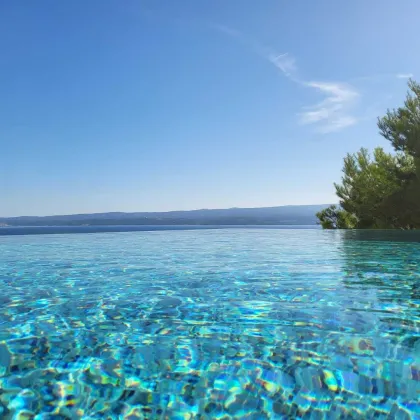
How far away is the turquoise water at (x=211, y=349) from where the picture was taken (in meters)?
1.56

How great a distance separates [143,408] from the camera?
1.53m

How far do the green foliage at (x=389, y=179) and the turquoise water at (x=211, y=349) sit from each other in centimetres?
1264

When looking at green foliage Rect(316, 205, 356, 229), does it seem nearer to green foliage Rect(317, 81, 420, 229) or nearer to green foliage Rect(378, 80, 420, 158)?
green foliage Rect(317, 81, 420, 229)

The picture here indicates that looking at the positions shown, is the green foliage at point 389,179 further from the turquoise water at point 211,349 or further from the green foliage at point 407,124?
the turquoise water at point 211,349

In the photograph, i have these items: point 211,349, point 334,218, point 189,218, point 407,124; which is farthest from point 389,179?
point 189,218

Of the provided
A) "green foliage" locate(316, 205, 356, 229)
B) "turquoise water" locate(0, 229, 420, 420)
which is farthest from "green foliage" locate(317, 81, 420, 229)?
"turquoise water" locate(0, 229, 420, 420)

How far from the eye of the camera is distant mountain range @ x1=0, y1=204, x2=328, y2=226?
183 feet

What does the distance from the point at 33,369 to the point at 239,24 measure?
12315 mm

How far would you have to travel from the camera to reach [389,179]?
16.2 metres

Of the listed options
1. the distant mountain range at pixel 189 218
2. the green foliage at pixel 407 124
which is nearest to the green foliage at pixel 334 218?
the distant mountain range at pixel 189 218

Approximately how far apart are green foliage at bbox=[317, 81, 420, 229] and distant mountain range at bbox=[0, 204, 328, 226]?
7628 mm

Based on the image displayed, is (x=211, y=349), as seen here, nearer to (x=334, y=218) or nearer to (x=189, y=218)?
(x=334, y=218)

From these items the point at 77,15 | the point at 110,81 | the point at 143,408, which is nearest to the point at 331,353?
Answer: the point at 143,408

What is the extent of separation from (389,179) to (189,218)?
5581 cm
